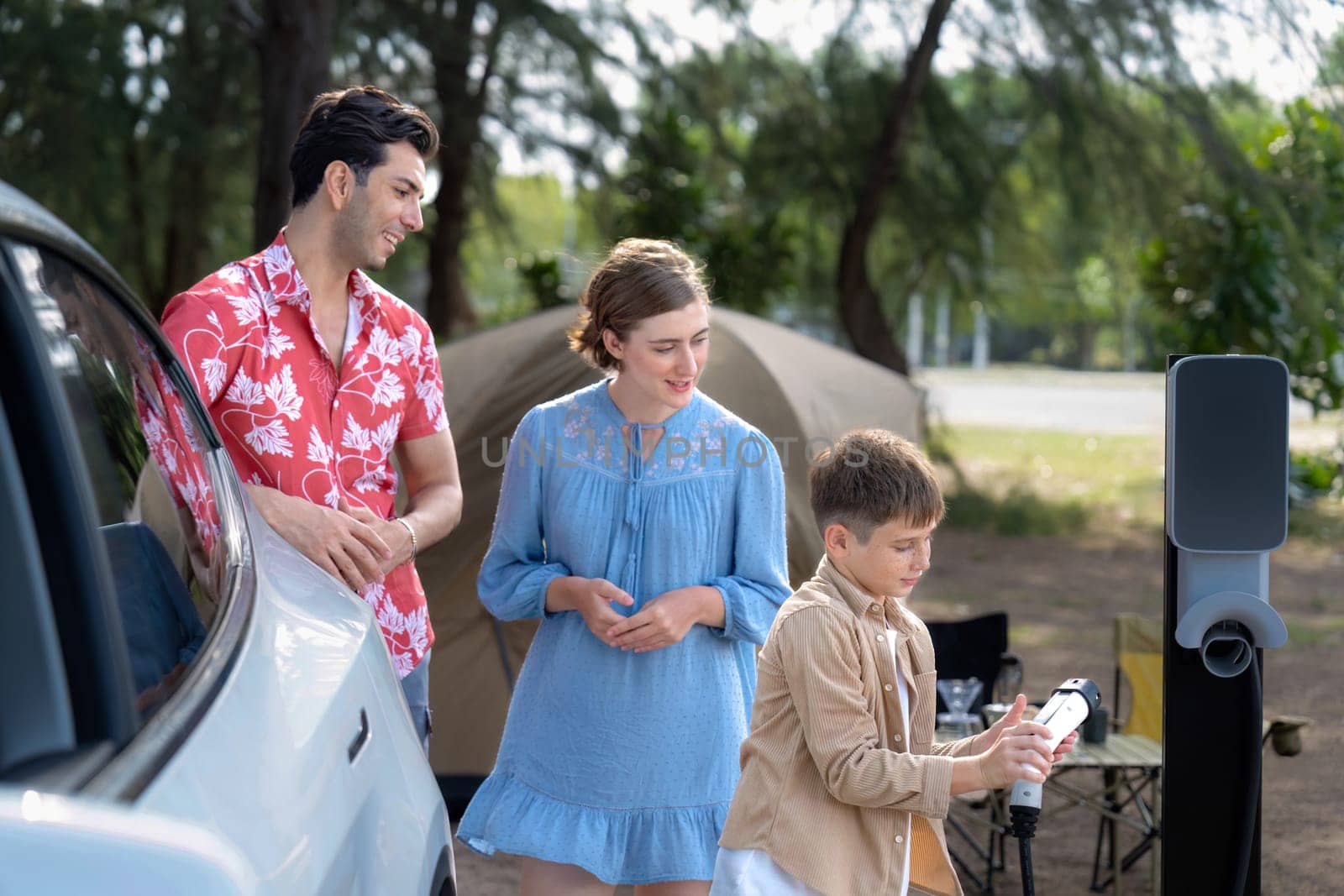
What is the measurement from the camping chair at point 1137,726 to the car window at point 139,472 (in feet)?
11.7

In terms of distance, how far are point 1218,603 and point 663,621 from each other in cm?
103

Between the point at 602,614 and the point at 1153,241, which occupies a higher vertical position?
the point at 1153,241

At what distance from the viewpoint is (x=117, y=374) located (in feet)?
5.91

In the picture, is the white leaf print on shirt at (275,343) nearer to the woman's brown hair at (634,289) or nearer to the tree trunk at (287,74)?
the woman's brown hair at (634,289)

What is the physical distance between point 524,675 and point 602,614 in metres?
0.31

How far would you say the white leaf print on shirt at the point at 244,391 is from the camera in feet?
8.36

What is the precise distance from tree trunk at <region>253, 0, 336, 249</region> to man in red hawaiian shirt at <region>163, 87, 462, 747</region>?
4.78m

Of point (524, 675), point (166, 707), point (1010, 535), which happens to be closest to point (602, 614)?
point (524, 675)

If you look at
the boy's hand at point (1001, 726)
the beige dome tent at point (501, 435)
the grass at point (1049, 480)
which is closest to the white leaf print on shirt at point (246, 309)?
the boy's hand at point (1001, 726)

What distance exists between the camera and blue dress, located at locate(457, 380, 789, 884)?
2744 mm

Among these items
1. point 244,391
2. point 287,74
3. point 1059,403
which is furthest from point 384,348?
point 1059,403

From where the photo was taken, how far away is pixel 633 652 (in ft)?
9.10

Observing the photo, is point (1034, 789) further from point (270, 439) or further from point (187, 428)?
point (270, 439)

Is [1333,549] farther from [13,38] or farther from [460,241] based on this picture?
[13,38]
